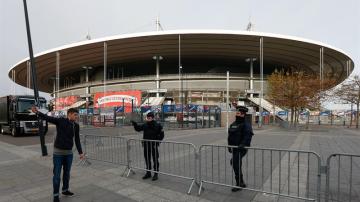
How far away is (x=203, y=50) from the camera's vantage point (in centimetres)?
5066

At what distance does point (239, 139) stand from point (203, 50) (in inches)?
1813

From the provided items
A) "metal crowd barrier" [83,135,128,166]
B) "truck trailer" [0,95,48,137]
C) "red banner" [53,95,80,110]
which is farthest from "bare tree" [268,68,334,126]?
"red banner" [53,95,80,110]

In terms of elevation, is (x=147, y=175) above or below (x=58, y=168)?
below

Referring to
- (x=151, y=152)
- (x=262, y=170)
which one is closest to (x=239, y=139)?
(x=262, y=170)

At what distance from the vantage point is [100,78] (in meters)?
65.7

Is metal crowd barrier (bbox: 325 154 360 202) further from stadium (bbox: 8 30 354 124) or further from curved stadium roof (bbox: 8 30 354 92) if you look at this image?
curved stadium roof (bbox: 8 30 354 92)

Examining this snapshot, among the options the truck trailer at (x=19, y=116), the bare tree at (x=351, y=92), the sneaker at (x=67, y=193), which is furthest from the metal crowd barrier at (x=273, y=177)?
the bare tree at (x=351, y=92)

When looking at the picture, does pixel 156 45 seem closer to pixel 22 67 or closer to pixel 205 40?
pixel 205 40

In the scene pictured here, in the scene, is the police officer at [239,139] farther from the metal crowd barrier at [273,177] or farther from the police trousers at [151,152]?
the police trousers at [151,152]

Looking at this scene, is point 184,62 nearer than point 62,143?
No

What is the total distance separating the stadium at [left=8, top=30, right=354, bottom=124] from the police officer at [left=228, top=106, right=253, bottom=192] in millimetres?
34785

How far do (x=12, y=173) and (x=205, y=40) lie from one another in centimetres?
4181

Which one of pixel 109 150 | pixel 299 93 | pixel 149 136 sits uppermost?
pixel 299 93

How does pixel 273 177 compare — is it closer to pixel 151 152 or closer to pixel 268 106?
pixel 151 152
